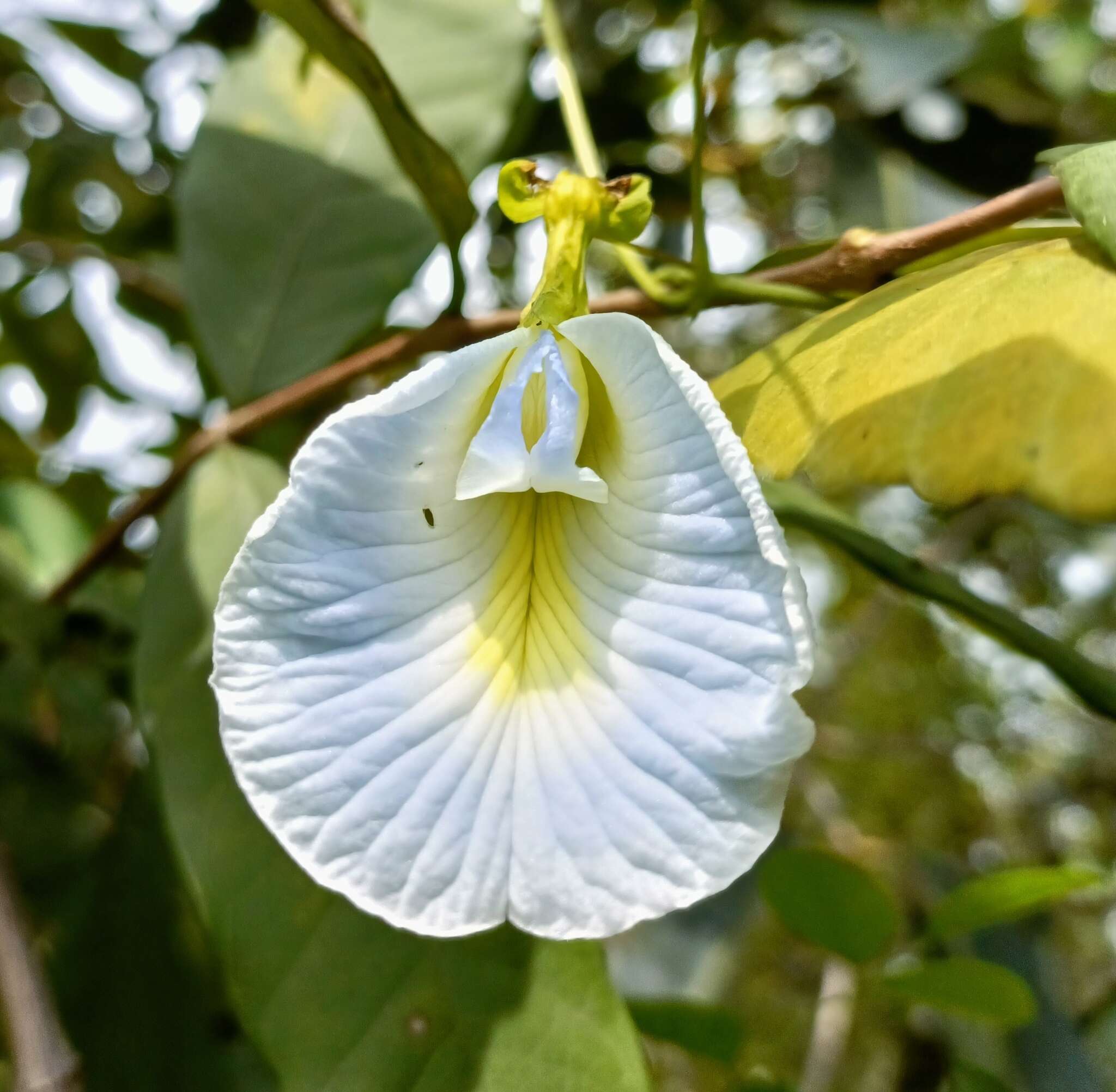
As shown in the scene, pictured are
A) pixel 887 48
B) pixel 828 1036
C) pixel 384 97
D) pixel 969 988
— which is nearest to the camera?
pixel 384 97

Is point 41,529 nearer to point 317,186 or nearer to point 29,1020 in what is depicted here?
point 317,186

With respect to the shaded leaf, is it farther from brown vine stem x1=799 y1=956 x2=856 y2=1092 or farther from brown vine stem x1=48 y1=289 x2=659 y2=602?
brown vine stem x1=799 y1=956 x2=856 y2=1092

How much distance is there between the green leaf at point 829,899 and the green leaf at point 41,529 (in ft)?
2.63

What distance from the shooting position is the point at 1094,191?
1.19 ft

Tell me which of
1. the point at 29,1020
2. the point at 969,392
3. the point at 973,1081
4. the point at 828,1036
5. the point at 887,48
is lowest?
the point at 828,1036

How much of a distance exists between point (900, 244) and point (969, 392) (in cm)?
15

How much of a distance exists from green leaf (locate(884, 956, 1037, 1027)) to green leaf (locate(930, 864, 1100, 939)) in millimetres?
38

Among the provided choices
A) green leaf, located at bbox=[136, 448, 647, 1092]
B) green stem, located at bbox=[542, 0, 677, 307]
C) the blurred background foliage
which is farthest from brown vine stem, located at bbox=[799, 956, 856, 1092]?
green stem, located at bbox=[542, 0, 677, 307]

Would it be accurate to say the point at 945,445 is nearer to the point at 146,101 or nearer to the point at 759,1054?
the point at 146,101

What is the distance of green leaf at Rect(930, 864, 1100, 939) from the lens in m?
0.64

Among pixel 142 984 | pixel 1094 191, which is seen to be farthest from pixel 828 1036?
pixel 1094 191

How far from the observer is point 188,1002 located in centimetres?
88

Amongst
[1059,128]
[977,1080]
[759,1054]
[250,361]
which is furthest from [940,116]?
[759,1054]

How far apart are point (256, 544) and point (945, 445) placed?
9.6 inches
